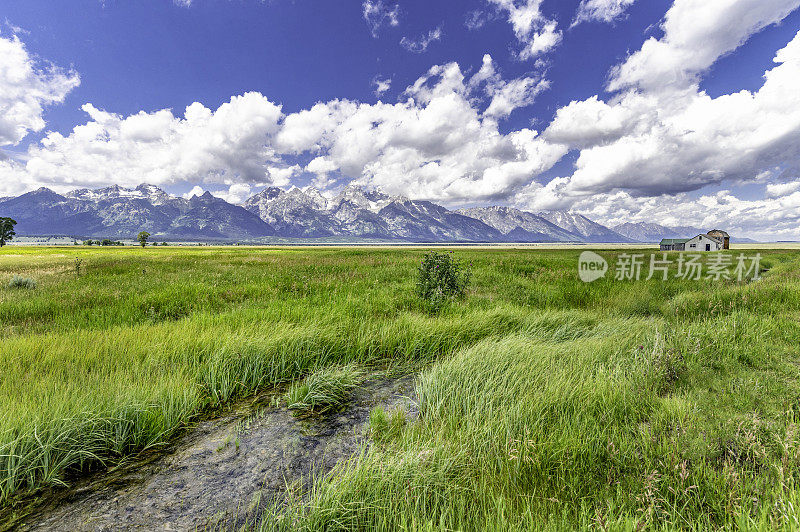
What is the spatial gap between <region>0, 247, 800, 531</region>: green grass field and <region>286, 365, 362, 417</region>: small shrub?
0.66m

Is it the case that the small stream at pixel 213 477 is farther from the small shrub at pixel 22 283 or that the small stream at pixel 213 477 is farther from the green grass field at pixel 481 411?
the small shrub at pixel 22 283

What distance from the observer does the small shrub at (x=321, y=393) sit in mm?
3307

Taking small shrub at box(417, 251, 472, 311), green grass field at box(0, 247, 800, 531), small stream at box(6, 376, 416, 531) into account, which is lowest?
small stream at box(6, 376, 416, 531)

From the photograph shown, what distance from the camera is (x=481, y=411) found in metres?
3.08

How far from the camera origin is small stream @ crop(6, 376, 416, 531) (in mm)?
1935

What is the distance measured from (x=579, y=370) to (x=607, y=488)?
222cm

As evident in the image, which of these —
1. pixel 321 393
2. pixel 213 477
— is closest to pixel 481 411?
pixel 321 393

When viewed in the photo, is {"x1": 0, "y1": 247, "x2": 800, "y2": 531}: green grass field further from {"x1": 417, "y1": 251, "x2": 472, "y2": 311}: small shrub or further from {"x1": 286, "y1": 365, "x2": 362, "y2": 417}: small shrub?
{"x1": 417, "y1": 251, "x2": 472, "y2": 311}: small shrub

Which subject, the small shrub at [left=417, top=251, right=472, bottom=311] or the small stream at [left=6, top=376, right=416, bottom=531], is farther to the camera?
the small shrub at [left=417, top=251, right=472, bottom=311]

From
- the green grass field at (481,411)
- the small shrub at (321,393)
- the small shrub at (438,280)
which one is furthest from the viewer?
the small shrub at (438,280)

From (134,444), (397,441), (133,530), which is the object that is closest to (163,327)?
(134,444)

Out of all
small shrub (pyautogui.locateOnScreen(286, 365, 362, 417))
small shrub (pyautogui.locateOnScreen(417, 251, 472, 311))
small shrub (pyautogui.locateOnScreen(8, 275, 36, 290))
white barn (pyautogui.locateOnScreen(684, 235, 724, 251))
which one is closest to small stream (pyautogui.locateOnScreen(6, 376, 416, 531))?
small shrub (pyautogui.locateOnScreen(286, 365, 362, 417))

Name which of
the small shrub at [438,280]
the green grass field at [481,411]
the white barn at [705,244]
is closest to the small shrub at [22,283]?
the green grass field at [481,411]

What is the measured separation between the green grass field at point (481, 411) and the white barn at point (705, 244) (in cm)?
10914
